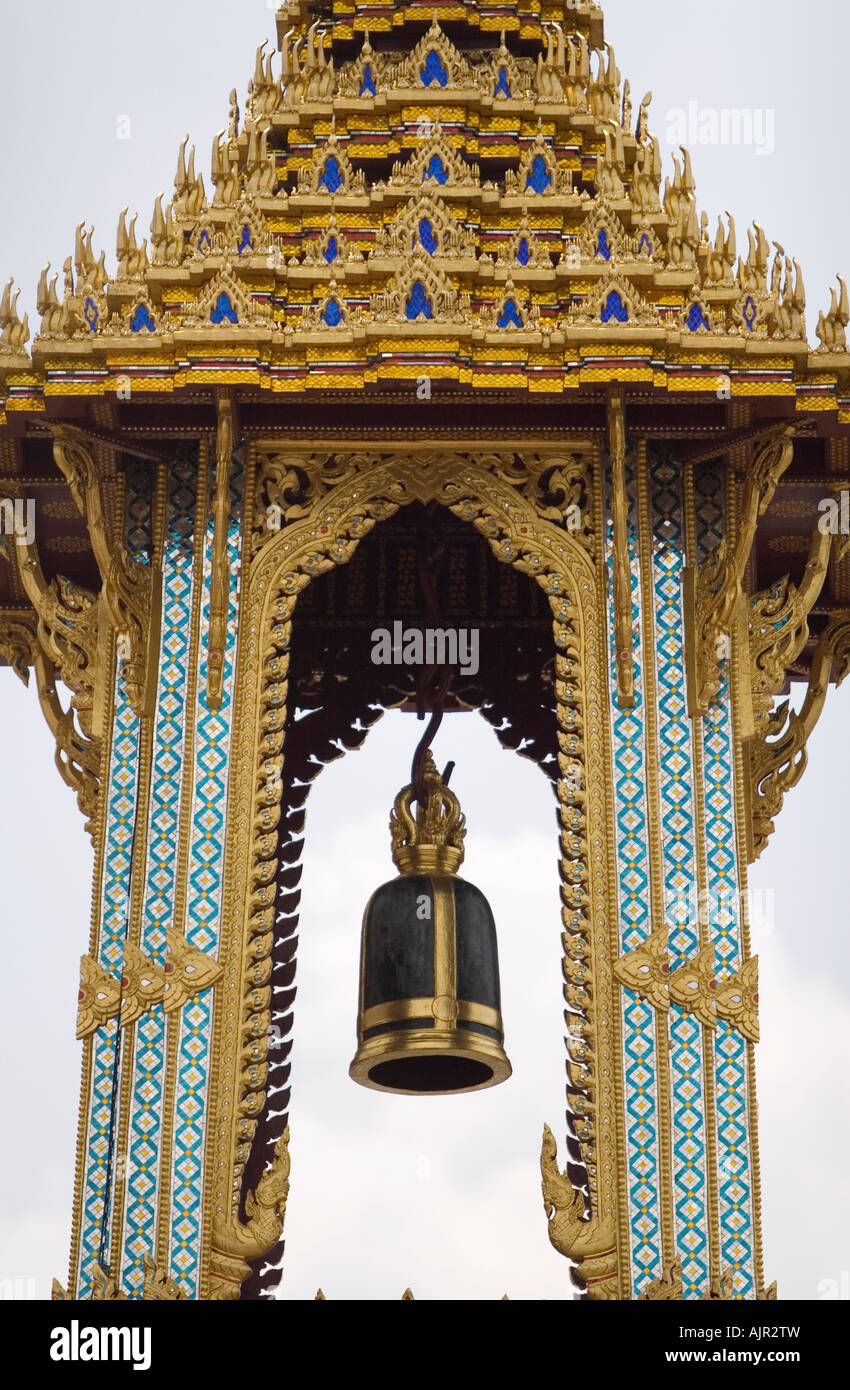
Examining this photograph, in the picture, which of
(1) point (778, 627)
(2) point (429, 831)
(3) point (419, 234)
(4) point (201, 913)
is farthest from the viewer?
(2) point (429, 831)

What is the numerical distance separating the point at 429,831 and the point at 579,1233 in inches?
122

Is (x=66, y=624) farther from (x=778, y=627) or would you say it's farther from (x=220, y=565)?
(x=778, y=627)

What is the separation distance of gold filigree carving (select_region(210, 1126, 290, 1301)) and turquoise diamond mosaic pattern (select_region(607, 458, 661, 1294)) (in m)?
1.85

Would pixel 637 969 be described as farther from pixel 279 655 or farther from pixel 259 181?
pixel 259 181

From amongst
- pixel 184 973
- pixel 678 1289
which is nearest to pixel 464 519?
pixel 184 973

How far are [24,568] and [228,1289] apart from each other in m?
4.38

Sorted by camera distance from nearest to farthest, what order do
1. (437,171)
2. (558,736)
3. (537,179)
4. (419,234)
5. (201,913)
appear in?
(201,913)
(558,736)
(419,234)
(437,171)
(537,179)

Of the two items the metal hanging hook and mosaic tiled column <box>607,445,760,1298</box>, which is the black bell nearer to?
the metal hanging hook

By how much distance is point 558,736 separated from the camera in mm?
14617

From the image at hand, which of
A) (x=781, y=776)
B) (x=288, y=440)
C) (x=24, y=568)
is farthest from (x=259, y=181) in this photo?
(x=781, y=776)

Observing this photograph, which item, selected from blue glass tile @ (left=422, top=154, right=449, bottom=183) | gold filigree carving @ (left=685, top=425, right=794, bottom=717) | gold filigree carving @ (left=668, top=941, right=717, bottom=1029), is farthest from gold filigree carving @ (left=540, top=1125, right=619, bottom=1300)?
blue glass tile @ (left=422, top=154, right=449, bottom=183)

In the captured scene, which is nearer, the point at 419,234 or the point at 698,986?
the point at 698,986

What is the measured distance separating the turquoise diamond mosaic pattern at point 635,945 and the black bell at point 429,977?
1.39 metres

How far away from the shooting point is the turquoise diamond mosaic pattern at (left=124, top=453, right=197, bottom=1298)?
1312 centimetres
